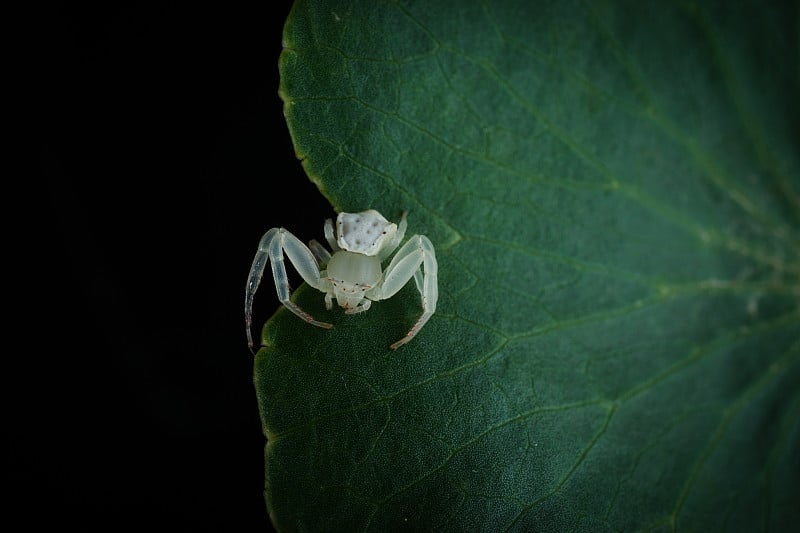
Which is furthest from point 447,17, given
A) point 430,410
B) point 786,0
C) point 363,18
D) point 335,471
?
point 786,0

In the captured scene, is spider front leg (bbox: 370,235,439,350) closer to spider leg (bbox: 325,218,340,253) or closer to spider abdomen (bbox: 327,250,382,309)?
spider abdomen (bbox: 327,250,382,309)

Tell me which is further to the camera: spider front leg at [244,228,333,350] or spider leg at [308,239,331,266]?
spider leg at [308,239,331,266]

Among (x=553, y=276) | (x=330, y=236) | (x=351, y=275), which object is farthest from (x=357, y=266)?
(x=553, y=276)

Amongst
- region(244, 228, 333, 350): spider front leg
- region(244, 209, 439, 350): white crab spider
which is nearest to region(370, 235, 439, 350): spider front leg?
region(244, 209, 439, 350): white crab spider

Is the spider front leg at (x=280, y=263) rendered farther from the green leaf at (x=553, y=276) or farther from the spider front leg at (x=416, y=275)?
the spider front leg at (x=416, y=275)

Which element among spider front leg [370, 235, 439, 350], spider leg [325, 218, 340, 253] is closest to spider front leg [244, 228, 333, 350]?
spider leg [325, 218, 340, 253]

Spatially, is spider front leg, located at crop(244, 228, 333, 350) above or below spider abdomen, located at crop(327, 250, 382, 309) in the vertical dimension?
above
